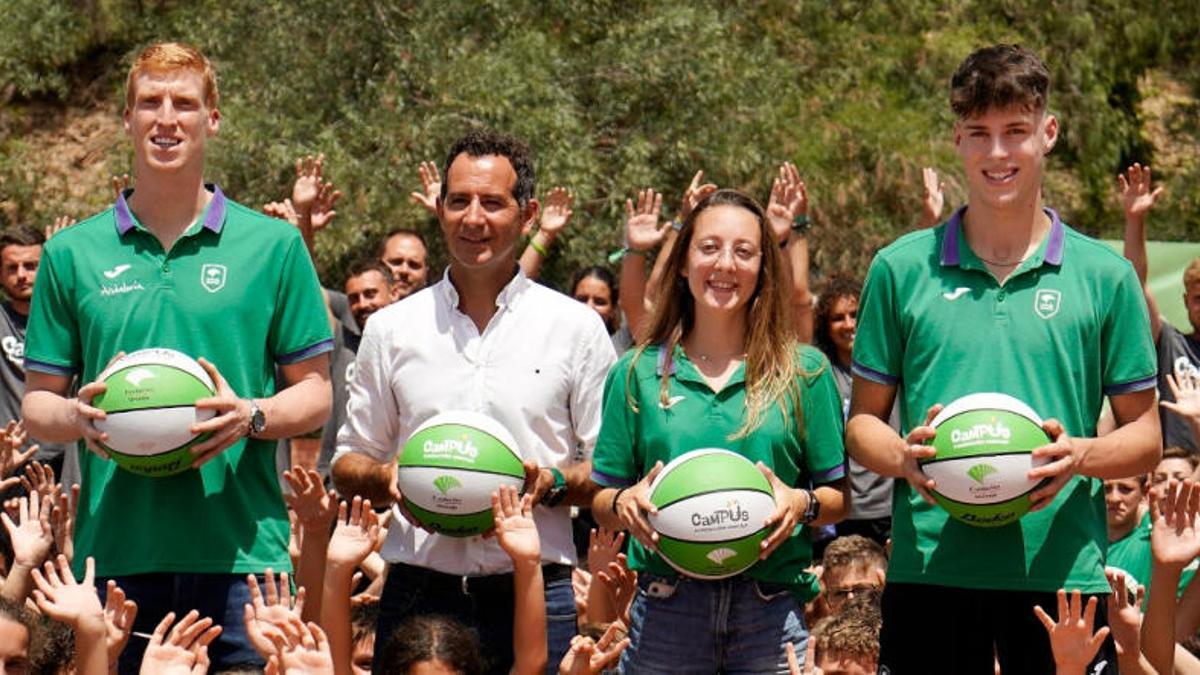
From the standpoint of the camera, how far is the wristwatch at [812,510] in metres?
6.43

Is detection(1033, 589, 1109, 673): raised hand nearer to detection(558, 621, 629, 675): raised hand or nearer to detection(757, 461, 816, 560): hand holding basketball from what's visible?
detection(757, 461, 816, 560): hand holding basketball

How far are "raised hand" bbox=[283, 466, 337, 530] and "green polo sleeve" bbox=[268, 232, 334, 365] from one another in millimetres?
516

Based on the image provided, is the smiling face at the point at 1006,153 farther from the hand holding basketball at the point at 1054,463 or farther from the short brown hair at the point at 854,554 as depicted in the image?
the short brown hair at the point at 854,554

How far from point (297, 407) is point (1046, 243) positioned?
94.8 inches

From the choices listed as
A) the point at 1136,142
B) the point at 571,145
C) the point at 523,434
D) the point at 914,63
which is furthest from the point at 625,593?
the point at 1136,142

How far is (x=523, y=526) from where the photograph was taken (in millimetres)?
6637

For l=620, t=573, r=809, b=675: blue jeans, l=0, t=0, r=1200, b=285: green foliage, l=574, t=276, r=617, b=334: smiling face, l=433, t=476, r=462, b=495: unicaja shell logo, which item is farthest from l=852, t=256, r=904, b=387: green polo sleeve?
l=0, t=0, r=1200, b=285: green foliage

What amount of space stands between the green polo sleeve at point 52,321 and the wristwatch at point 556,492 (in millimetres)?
1641

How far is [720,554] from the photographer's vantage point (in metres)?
6.24

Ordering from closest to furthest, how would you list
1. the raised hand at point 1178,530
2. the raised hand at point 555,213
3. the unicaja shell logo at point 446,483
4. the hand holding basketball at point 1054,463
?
the hand holding basketball at point 1054,463
the unicaja shell logo at point 446,483
the raised hand at point 1178,530
the raised hand at point 555,213

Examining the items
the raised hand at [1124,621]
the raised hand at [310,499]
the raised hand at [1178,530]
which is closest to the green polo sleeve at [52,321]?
the raised hand at [310,499]

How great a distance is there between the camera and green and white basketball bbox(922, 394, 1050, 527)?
18.9 feet

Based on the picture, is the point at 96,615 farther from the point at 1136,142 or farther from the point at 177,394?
the point at 1136,142

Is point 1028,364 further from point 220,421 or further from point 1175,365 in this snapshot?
point 1175,365
